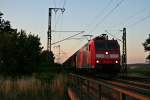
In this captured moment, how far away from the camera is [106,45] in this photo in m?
34.4

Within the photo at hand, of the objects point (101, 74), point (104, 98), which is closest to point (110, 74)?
point (101, 74)

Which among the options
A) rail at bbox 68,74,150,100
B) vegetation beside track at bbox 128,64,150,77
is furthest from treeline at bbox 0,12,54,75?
rail at bbox 68,74,150,100

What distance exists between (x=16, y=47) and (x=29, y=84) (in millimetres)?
15389

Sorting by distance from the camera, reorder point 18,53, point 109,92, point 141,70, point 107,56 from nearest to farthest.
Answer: point 109,92 < point 107,56 < point 18,53 < point 141,70

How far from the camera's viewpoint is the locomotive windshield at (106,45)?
34.2 metres

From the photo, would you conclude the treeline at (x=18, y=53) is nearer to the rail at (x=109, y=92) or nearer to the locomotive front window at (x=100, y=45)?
the locomotive front window at (x=100, y=45)

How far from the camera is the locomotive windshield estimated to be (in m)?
34.2

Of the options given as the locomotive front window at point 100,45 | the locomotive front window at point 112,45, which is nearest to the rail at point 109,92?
the locomotive front window at point 100,45

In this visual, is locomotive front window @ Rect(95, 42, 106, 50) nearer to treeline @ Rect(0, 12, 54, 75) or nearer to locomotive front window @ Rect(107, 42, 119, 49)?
locomotive front window @ Rect(107, 42, 119, 49)

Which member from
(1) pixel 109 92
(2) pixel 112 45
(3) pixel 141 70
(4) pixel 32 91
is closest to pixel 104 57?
(2) pixel 112 45

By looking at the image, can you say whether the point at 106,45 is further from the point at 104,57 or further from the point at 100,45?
the point at 104,57

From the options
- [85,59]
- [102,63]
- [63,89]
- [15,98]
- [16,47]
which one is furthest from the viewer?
[16,47]

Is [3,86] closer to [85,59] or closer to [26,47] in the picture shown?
[85,59]

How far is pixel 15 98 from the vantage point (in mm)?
21719
